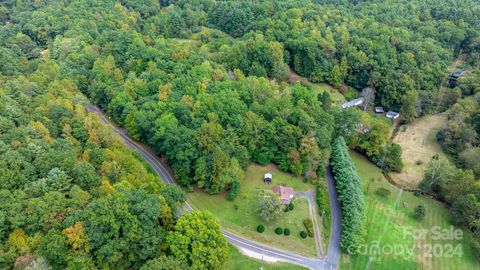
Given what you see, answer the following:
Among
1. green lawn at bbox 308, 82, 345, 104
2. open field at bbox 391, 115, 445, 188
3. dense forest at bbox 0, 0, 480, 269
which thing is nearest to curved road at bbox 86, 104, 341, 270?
dense forest at bbox 0, 0, 480, 269

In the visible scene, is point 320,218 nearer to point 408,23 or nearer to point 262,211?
point 262,211

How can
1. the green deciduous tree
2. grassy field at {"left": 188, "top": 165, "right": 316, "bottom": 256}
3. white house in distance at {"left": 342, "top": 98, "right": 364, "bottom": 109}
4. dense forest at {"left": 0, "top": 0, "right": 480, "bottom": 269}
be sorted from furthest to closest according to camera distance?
white house in distance at {"left": 342, "top": 98, "right": 364, "bottom": 109}, grassy field at {"left": 188, "top": 165, "right": 316, "bottom": 256}, dense forest at {"left": 0, "top": 0, "right": 480, "bottom": 269}, the green deciduous tree

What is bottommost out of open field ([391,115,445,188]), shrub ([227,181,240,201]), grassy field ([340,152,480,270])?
open field ([391,115,445,188])

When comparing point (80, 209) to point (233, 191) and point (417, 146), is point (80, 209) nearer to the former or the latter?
point (233, 191)

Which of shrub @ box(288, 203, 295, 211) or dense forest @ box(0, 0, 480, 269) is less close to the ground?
dense forest @ box(0, 0, 480, 269)

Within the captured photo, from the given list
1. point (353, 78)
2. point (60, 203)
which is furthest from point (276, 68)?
point (60, 203)

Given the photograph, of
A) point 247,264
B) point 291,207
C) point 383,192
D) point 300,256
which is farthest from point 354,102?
point 247,264

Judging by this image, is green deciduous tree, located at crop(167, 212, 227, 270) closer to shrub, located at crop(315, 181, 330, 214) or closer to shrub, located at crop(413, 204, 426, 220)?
shrub, located at crop(315, 181, 330, 214)
